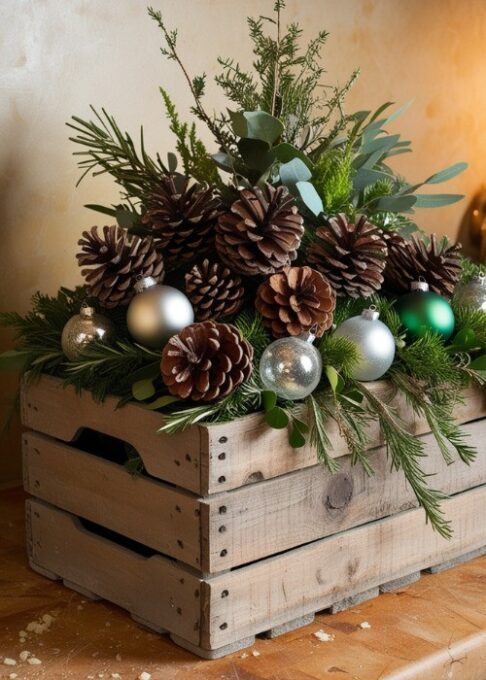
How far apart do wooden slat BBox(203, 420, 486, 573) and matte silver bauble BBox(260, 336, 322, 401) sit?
0.08m

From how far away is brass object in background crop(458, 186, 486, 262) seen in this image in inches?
65.7

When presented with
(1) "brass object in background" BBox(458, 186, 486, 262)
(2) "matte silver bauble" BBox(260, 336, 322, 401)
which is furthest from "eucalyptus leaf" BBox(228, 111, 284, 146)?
(1) "brass object in background" BBox(458, 186, 486, 262)

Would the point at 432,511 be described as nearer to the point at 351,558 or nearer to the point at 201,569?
the point at 351,558

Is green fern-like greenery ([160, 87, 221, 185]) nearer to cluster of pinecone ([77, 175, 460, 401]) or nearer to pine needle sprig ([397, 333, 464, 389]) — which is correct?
cluster of pinecone ([77, 175, 460, 401])

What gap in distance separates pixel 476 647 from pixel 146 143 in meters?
0.72

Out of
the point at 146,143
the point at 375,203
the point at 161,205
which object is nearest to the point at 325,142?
the point at 375,203

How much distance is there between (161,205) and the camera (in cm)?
96

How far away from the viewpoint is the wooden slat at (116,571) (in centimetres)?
87

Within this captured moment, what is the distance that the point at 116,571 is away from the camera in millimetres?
945

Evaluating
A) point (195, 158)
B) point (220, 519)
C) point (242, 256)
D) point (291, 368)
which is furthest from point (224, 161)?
point (220, 519)

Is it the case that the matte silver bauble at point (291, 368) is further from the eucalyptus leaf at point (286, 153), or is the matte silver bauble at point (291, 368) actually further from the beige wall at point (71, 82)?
the beige wall at point (71, 82)

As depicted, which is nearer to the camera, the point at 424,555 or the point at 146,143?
the point at 424,555

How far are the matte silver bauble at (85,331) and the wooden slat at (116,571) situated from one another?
0.17 m

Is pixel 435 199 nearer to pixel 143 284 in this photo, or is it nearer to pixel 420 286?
pixel 420 286
